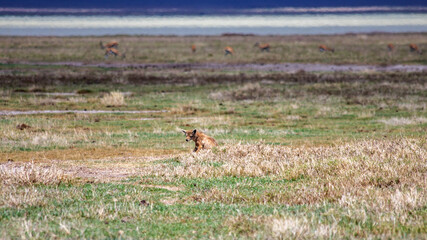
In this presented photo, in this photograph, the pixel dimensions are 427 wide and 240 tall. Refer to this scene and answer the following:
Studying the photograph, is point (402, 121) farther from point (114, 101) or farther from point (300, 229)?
point (300, 229)

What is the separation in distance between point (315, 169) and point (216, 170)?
6.32ft

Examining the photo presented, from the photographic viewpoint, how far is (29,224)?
7.50 m

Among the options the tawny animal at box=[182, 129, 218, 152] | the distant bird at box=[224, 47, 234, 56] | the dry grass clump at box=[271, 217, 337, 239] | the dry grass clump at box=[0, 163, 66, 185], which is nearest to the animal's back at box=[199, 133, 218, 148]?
the tawny animal at box=[182, 129, 218, 152]

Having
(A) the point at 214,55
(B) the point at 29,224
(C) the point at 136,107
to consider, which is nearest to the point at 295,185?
(B) the point at 29,224

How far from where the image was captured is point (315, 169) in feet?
38.1

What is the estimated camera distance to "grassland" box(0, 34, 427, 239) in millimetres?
7781

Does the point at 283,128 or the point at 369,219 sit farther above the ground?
the point at 369,219

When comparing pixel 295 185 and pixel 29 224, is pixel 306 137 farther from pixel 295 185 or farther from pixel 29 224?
pixel 29 224

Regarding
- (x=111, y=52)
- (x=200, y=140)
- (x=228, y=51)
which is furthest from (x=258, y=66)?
(x=200, y=140)

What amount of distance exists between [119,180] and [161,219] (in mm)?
3216

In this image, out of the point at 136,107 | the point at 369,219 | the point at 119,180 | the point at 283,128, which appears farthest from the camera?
the point at 136,107

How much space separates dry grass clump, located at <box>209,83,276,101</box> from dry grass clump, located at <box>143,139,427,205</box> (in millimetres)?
16459

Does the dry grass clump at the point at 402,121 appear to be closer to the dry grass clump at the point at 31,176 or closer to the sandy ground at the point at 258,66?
the dry grass clump at the point at 31,176

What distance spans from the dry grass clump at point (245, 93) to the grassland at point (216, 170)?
1.85 metres
